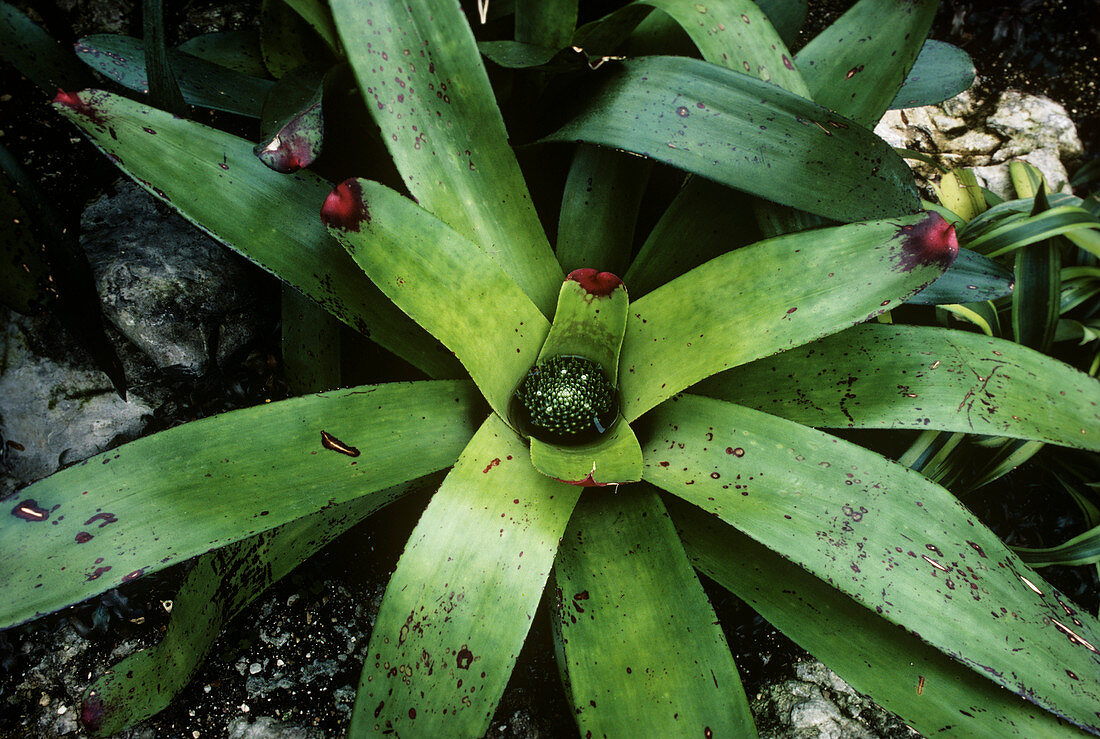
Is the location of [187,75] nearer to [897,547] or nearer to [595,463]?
[595,463]

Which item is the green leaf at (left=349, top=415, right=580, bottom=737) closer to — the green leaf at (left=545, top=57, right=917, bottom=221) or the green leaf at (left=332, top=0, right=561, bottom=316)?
the green leaf at (left=332, top=0, right=561, bottom=316)

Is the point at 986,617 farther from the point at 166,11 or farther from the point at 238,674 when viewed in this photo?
the point at 166,11

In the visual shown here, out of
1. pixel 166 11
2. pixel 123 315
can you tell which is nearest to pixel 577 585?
pixel 123 315

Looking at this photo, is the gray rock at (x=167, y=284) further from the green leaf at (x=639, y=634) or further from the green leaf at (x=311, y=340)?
the green leaf at (x=639, y=634)

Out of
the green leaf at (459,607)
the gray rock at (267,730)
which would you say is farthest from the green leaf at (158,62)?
the gray rock at (267,730)

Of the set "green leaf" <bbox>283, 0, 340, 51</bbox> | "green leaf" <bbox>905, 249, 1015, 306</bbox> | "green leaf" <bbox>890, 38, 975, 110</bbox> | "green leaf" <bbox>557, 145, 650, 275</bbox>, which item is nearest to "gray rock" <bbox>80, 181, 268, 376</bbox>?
"green leaf" <bbox>283, 0, 340, 51</bbox>

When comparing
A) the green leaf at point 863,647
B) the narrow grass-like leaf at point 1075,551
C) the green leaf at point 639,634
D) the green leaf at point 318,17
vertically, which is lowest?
the narrow grass-like leaf at point 1075,551
